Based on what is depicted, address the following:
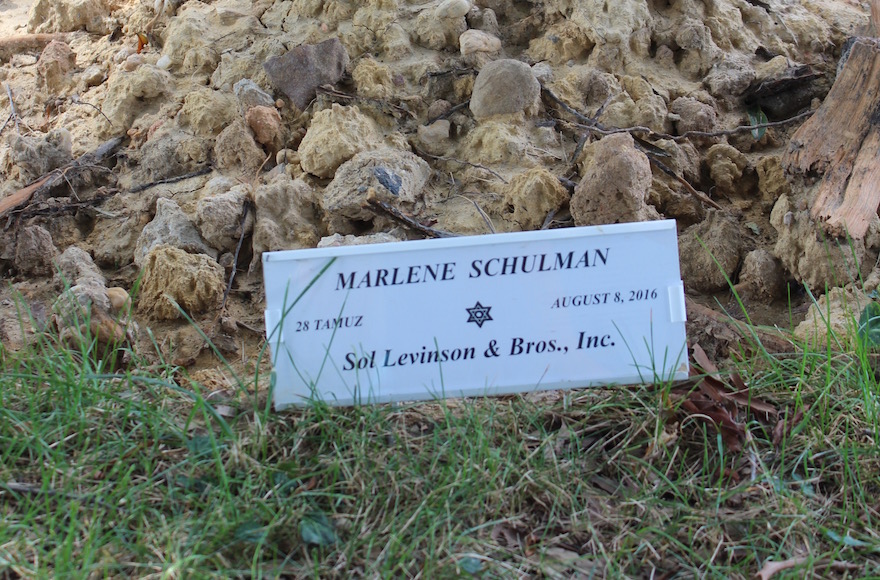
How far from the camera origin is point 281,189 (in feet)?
8.02

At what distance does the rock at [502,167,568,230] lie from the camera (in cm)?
239

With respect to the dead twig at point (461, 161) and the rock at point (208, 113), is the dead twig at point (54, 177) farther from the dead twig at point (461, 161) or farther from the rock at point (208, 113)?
the dead twig at point (461, 161)

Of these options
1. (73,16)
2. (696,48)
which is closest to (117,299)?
(73,16)

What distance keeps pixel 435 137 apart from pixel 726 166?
0.94m

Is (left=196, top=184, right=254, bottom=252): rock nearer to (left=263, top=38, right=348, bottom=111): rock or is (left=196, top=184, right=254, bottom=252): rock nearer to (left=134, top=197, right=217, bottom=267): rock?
(left=134, top=197, right=217, bottom=267): rock

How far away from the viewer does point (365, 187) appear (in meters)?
2.38

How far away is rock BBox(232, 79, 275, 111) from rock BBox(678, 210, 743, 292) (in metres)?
1.43

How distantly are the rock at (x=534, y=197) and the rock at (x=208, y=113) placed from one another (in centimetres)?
105

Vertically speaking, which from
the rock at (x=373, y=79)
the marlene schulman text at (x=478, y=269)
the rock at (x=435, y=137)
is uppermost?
the marlene schulman text at (x=478, y=269)

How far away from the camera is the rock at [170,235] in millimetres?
2385

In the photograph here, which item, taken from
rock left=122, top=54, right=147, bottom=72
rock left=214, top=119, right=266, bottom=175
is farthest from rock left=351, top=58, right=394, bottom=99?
rock left=122, top=54, right=147, bottom=72

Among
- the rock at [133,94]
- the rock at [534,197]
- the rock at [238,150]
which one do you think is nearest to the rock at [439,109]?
the rock at [534,197]

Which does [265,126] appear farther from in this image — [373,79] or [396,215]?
[396,215]

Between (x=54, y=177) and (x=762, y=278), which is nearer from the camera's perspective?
(x=762, y=278)
